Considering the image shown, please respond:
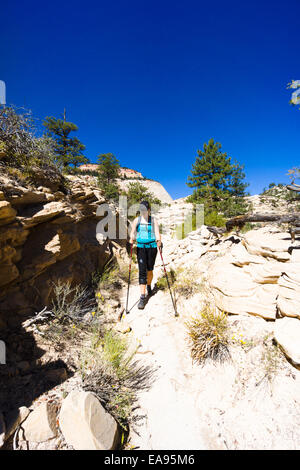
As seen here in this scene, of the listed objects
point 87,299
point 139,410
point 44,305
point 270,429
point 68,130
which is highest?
point 68,130

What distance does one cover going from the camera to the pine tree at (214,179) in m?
14.5

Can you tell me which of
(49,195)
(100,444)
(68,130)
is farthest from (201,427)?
(68,130)

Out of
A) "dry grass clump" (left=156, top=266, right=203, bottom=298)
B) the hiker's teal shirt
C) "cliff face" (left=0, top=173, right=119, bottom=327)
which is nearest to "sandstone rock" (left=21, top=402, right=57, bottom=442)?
"cliff face" (left=0, top=173, right=119, bottom=327)

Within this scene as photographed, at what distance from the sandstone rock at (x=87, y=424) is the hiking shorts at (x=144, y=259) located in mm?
2612

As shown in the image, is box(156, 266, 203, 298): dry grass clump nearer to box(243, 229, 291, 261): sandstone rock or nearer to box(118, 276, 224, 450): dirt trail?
box(118, 276, 224, 450): dirt trail

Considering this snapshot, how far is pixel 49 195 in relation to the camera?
4043mm

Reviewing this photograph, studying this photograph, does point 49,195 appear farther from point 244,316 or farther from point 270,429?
point 270,429

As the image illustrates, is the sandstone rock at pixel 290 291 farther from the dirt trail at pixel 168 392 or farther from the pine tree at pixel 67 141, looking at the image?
the pine tree at pixel 67 141

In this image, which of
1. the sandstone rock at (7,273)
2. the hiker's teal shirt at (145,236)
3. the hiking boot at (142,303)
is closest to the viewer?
the sandstone rock at (7,273)

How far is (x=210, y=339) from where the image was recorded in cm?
287

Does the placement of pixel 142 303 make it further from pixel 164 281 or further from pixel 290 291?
pixel 290 291

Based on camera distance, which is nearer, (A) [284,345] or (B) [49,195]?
(A) [284,345]

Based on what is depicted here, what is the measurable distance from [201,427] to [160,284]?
321cm

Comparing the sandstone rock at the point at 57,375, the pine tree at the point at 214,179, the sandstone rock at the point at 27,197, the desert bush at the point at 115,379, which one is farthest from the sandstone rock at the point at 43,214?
the pine tree at the point at 214,179
